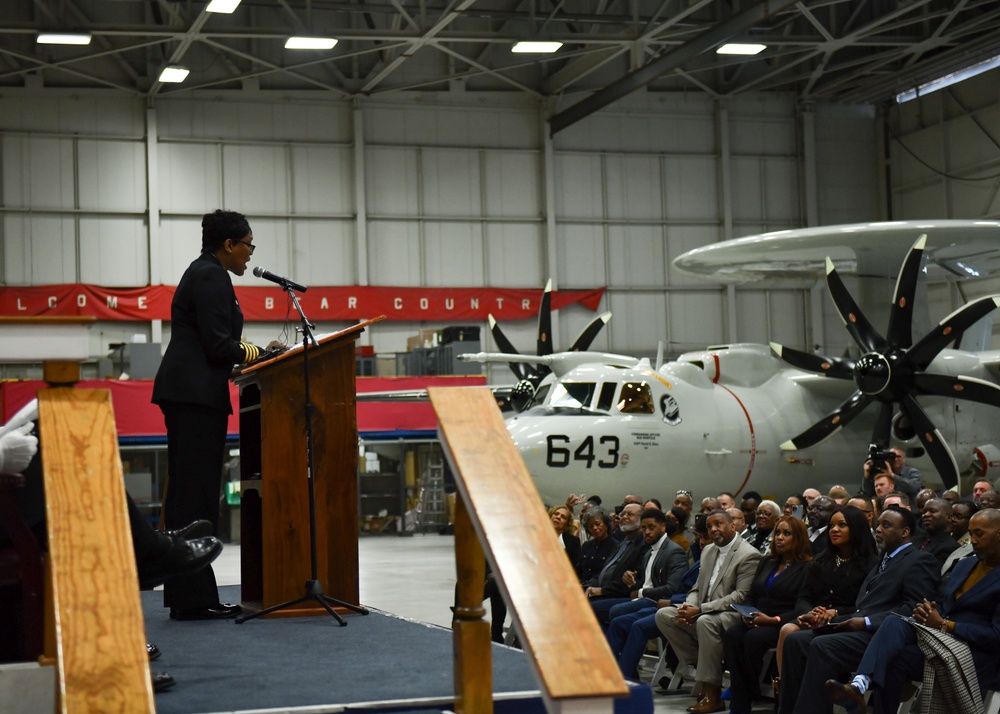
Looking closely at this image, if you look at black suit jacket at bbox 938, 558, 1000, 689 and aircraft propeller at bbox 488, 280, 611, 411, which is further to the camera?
aircraft propeller at bbox 488, 280, 611, 411

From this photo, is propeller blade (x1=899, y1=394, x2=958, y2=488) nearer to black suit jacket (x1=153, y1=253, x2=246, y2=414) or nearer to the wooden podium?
the wooden podium

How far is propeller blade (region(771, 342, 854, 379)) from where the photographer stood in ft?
45.4

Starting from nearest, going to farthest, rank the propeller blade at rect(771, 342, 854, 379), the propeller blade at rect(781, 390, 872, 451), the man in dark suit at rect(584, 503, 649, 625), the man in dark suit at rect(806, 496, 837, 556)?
the man in dark suit at rect(806, 496, 837, 556), the man in dark suit at rect(584, 503, 649, 625), the propeller blade at rect(781, 390, 872, 451), the propeller blade at rect(771, 342, 854, 379)

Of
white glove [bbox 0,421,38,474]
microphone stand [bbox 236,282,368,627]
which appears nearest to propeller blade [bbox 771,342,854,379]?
microphone stand [bbox 236,282,368,627]

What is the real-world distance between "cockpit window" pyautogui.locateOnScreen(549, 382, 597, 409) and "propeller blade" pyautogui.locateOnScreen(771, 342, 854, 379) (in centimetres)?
233

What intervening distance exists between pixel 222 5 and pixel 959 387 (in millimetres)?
12828

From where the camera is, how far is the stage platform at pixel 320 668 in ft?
10.3

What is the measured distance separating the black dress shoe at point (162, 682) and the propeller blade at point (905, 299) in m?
11.3

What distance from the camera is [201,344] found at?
184 inches

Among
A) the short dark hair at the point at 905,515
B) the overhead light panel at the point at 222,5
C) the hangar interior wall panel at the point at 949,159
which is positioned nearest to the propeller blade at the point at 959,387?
the short dark hair at the point at 905,515

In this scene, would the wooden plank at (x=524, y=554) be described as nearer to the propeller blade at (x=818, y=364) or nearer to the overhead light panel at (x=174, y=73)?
the propeller blade at (x=818, y=364)

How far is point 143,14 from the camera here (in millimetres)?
22250

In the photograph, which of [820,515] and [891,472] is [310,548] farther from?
[891,472]

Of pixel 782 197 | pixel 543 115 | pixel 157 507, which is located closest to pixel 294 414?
pixel 157 507
